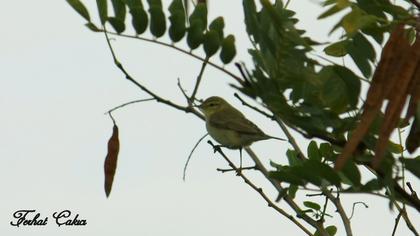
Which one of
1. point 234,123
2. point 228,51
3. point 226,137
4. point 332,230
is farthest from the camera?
point 234,123

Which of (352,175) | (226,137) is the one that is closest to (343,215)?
(352,175)

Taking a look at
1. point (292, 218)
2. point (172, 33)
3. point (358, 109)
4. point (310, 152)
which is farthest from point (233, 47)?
point (310, 152)

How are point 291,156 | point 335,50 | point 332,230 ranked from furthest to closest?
1. point 332,230
2. point 291,156
3. point 335,50

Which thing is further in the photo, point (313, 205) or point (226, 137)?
point (226, 137)

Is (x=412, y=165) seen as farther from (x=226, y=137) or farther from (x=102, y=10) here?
(x=226, y=137)

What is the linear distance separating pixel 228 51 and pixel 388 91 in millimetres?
928

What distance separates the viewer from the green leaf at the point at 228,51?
8.34 ft

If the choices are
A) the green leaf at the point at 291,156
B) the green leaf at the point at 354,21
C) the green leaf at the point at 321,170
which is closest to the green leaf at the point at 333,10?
the green leaf at the point at 354,21

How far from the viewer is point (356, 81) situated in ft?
A: 6.81

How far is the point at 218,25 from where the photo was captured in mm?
2721

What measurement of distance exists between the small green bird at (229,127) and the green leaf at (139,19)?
4269mm

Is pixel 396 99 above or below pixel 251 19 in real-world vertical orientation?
below

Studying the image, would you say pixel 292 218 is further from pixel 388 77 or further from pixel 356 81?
pixel 388 77

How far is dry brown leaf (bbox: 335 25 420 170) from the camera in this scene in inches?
66.0
